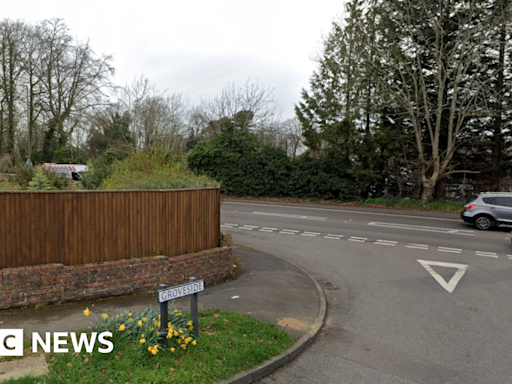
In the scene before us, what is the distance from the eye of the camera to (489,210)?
15180mm

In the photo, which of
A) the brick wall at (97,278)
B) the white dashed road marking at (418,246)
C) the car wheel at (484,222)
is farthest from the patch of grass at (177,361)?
the car wheel at (484,222)

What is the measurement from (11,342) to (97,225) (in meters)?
2.32

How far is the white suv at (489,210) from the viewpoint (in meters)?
14.9

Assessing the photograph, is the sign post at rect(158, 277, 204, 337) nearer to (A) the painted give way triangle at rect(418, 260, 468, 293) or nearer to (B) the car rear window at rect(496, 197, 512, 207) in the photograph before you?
(A) the painted give way triangle at rect(418, 260, 468, 293)

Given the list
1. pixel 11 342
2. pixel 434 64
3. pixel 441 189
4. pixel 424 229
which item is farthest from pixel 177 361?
pixel 434 64

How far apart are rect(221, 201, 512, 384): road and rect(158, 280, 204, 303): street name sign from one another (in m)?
1.37

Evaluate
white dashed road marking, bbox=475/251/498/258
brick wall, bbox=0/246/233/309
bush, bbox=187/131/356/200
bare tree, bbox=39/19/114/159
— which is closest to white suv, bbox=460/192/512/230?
white dashed road marking, bbox=475/251/498/258

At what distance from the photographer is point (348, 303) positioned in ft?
23.1

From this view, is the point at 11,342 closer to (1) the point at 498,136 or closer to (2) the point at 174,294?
(2) the point at 174,294

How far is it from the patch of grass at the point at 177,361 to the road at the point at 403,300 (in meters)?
0.40

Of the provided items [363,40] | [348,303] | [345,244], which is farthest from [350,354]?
[363,40]

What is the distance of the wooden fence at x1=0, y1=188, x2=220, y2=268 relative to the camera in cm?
578

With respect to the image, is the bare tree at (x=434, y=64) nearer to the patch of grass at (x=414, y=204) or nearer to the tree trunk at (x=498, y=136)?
the patch of grass at (x=414, y=204)

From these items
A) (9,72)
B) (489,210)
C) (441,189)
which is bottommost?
(489,210)
